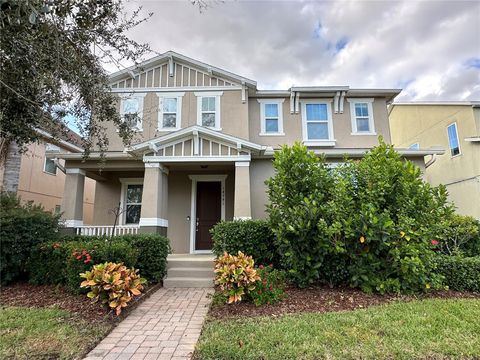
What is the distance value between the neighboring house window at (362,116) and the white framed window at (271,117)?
2816 millimetres

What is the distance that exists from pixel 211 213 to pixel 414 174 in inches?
263

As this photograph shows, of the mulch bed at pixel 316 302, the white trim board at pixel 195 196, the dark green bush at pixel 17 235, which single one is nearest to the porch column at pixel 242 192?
the white trim board at pixel 195 196

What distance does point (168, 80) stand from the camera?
11242mm

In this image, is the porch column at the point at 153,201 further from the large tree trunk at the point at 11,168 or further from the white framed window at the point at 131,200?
the large tree trunk at the point at 11,168

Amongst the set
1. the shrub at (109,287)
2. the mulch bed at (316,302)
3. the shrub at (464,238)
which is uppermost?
the shrub at (464,238)

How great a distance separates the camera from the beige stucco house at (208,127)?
31.7 feet

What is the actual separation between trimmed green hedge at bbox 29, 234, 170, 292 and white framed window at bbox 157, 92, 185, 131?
5140 millimetres

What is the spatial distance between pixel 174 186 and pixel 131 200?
5.95ft

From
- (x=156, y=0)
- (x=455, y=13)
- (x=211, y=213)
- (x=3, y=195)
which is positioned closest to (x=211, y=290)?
(x=211, y=213)

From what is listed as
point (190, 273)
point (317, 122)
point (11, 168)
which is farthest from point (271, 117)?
point (11, 168)

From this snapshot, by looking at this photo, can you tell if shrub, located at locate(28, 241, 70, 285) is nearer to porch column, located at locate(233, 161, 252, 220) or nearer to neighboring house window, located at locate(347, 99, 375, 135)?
porch column, located at locate(233, 161, 252, 220)

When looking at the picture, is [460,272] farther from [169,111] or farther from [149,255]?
[169,111]

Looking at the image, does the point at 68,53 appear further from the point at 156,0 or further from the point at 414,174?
the point at 414,174

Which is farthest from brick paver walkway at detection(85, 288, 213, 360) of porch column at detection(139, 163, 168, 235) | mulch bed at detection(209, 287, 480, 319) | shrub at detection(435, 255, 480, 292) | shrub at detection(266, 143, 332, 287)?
shrub at detection(435, 255, 480, 292)
